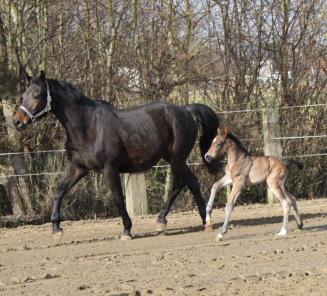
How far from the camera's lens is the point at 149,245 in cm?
1054

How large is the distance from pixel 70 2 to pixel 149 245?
21.8 ft

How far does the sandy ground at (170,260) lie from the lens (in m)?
7.39

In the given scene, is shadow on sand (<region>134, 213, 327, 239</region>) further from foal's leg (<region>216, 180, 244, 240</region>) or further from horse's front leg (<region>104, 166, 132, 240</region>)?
foal's leg (<region>216, 180, 244, 240</region>)

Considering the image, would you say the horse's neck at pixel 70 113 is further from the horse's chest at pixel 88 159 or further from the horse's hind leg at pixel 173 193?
the horse's hind leg at pixel 173 193

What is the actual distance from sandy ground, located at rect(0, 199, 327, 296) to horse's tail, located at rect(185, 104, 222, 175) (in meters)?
0.93

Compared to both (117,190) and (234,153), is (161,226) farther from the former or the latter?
(234,153)

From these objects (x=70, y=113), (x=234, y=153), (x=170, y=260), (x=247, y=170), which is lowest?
(x=170, y=260)

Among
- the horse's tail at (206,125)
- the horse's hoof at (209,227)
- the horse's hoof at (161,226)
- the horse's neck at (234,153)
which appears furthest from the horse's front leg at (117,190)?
the horse's tail at (206,125)

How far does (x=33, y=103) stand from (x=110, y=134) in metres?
1.12

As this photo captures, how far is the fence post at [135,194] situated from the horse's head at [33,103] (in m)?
3.87

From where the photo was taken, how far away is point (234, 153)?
36.2ft

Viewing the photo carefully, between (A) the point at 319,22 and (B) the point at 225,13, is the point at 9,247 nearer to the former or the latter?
(B) the point at 225,13

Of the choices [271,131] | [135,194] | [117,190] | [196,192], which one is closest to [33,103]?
[117,190]

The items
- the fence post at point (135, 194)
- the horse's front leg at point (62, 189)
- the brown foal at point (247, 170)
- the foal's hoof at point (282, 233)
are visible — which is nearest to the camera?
the foal's hoof at point (282, 233)
